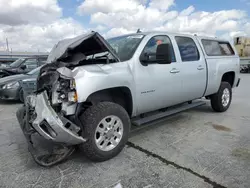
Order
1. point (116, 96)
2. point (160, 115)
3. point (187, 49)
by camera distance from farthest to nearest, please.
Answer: point (187, 49) → point (160, 115) → point (116, 96)

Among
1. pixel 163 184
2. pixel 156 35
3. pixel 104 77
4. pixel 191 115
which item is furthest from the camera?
pixel 191 115

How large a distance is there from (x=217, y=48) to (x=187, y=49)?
4.75ft

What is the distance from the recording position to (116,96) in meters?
3.36

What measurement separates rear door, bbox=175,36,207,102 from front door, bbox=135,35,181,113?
23 cm

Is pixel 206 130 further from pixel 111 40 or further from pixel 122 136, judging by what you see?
pixel 111 40

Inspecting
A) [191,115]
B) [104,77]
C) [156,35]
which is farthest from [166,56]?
[191,115]

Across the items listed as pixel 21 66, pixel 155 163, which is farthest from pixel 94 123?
pixel 21 66

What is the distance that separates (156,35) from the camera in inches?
149

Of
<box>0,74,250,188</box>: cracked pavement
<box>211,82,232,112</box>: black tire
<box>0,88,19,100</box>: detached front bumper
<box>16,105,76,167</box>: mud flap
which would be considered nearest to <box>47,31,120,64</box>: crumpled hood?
<box>16,105,76,167</box>: mud flap

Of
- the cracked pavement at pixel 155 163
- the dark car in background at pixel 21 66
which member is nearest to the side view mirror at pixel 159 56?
the cracked pavement at pixel 155 163

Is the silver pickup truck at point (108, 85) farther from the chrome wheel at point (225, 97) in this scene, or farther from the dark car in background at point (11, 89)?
the dark car in background at point (11, 89)

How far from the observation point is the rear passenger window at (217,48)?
16.2ft

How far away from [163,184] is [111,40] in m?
2.93

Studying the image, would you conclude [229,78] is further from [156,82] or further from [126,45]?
[126,45]
